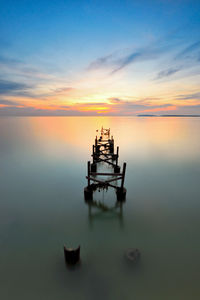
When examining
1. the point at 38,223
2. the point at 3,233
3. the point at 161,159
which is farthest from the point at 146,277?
the point at 161,159

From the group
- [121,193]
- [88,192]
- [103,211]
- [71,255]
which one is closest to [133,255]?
[71,255]

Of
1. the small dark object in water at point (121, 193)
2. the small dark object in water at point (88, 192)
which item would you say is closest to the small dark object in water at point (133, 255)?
the small dark object in water at point (121, 193)

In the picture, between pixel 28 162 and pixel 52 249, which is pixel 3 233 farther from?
pixel 28 162

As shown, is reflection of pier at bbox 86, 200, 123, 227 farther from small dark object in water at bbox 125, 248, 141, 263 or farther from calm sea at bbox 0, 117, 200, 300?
small dark object in water at bbox 125, 248, 141, 263

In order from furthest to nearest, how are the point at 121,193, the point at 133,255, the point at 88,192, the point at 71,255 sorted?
the point at 88,192 < the point at 121,193 < the point at 133,255 < the point at 71,255

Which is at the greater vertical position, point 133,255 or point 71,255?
point 71,255

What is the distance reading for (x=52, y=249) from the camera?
8406 mm

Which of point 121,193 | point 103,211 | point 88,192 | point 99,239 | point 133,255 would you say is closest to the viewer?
point 133,255

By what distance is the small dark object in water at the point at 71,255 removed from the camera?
23.1 ft

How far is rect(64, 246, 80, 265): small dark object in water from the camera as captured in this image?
23.1 feet

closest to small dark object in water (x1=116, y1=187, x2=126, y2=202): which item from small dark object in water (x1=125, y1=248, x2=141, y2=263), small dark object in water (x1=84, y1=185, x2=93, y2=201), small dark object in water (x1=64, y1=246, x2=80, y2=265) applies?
small dark object in water (x1=84, y1=185, x2=93, y2=201)

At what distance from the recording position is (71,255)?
23.3 feet

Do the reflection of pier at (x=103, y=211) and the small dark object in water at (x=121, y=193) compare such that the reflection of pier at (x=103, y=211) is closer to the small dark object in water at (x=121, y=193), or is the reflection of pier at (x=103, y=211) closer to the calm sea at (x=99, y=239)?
the calm sea at (x=99, y=239)

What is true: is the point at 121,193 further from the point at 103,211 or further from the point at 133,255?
the point at 133,255
